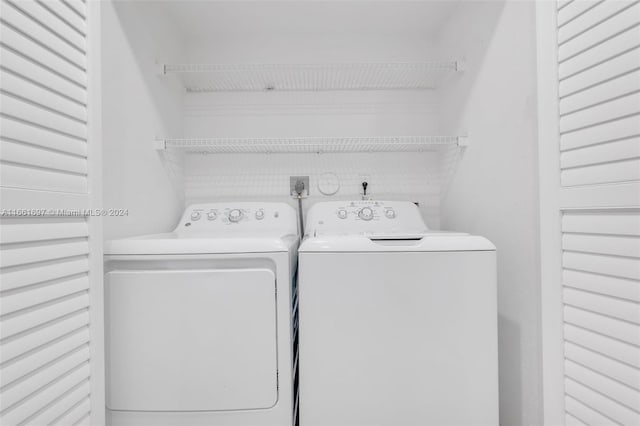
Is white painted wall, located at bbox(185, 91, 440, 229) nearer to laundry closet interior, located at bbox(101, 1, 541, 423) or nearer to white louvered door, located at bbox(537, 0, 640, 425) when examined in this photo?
laundry closet interior, located at bbox(101, 1, 541, 423)

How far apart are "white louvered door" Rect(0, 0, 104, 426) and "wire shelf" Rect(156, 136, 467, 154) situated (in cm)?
73

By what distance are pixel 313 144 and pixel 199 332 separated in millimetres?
1173

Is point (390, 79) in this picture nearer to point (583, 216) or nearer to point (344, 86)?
point (344, 86)

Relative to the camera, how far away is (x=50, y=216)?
0.88m

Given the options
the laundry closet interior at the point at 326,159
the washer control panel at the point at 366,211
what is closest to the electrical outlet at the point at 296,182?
the laundry closet interior at the point at 326,159

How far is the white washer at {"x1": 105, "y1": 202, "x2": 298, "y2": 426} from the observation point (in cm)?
116

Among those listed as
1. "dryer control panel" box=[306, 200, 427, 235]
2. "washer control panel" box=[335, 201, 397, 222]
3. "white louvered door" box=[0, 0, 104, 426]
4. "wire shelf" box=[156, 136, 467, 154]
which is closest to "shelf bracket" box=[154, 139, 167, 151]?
"wire shelf" box=[156, 136, 467, 154]

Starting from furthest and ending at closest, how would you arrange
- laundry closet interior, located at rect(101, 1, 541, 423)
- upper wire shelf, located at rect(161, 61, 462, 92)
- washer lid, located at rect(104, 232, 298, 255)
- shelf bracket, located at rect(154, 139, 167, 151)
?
upper wire shelf, located at rect(161, 61, 462, 92) → shelf bracket, located at rect(154, 139, 167, 151) → laundry closet interior, located at rect(101, 1, 541, 423) → washer lid, located at rect(104, 232, 298, 255)

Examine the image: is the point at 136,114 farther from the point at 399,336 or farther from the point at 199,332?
the point at 399,336

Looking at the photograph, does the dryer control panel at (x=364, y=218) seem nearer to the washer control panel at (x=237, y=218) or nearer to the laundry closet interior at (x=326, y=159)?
the laundry closet interior at (x=326, y=159)

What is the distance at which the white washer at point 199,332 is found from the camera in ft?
3.81

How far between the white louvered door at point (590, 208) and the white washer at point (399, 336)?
0.22 meters

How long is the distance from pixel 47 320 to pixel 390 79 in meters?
1.96

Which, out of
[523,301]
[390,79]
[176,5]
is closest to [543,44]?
[523,301]
